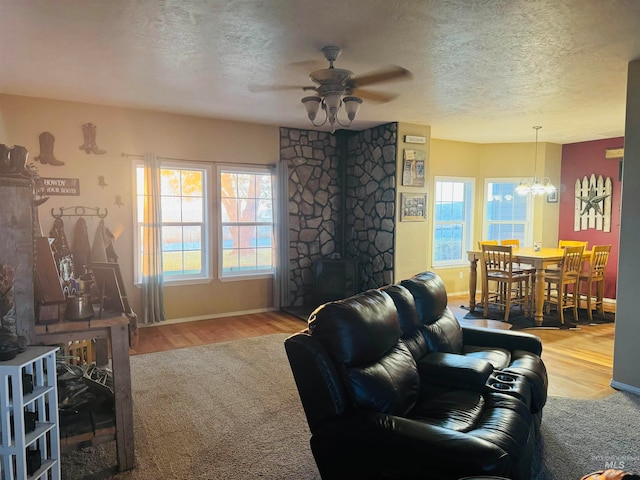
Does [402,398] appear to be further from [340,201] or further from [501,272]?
[340,201]

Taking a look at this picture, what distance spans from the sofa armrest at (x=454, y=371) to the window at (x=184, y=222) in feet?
12.6

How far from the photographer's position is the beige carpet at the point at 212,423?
8.02 feet

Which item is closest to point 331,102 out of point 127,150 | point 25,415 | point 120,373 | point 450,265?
point 120,373

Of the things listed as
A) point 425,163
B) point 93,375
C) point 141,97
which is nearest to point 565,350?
point 425,163

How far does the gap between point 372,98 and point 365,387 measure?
344 centimetres

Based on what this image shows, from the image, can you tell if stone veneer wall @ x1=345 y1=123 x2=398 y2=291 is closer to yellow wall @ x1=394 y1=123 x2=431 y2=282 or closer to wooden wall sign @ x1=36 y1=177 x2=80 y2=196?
yellow wall @ x1=394 y1=123 x2=431 y2=282

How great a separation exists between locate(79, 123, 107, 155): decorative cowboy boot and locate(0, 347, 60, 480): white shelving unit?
10.9 ft

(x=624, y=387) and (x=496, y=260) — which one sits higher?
(x=496, y=260)

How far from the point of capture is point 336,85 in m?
3.37

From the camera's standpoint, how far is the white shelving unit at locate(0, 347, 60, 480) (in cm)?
184

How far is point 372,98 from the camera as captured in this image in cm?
466

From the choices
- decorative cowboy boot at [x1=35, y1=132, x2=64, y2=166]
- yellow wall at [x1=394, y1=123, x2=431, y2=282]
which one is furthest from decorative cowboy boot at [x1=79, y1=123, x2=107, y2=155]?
yellow wall at [x1=394, y1=123, x2=431, y2=282]

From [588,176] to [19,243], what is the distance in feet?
25.4

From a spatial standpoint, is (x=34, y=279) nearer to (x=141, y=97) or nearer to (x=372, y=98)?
(x=141, y=97)
